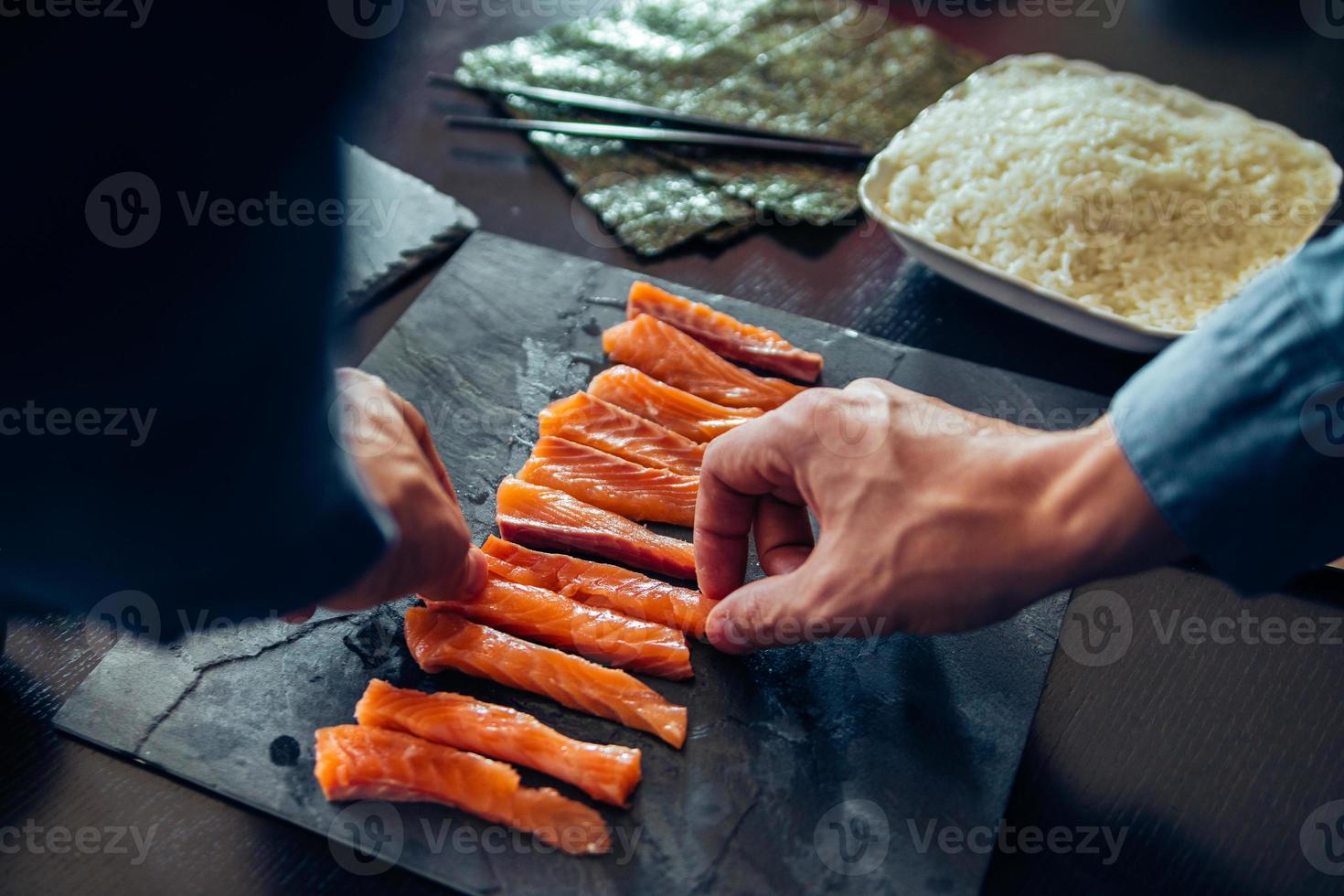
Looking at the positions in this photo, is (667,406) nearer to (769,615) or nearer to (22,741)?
(769,615)

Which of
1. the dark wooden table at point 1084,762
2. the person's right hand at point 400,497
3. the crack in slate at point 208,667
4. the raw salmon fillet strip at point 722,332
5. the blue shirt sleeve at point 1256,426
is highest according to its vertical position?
the blue shirt sleeve at point 1256,426

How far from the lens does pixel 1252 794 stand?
6.19 ft

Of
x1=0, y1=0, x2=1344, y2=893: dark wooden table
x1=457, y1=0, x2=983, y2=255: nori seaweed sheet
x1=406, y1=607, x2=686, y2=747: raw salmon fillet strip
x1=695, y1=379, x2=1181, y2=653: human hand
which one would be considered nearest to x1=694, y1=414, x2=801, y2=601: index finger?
x1=695, y1=379, x2=1181, y2=653: human hand

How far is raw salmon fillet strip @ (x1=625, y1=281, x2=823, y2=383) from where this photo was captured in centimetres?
257

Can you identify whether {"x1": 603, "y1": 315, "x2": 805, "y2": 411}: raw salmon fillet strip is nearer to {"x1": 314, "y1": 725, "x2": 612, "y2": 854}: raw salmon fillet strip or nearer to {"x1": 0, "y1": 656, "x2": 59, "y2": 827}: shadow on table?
{"x1": 314, "y1": 725, "x2": 612, "y2": 854}: raw salmon fillet strip

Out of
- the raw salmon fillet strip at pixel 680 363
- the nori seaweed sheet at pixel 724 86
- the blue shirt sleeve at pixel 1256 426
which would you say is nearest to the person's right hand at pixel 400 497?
the raw salmon fillet strip at pixel 680 363

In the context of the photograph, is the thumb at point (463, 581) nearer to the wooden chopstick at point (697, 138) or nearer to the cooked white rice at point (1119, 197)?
the cooked white rice at point (1119, 197)

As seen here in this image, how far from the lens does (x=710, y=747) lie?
6.23 ft

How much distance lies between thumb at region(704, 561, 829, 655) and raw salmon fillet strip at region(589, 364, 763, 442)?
59 cm

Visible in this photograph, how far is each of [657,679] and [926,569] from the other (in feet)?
2.13

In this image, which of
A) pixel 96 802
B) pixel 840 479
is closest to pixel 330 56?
pixel 840 479

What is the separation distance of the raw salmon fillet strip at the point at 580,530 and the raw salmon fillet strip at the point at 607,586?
0.12 ft

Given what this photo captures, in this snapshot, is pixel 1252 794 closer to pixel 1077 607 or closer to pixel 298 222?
pixel 1077 607

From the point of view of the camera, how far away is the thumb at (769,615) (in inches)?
69.5
